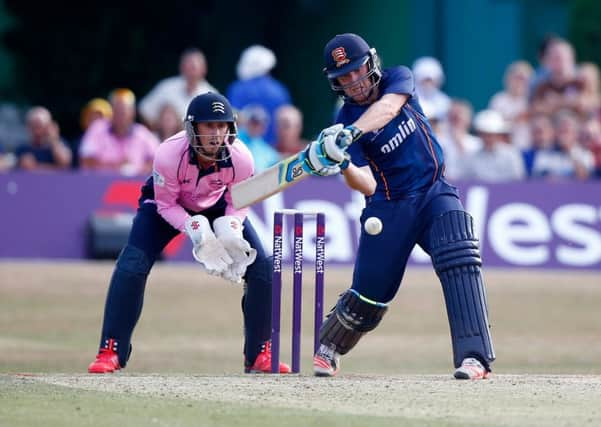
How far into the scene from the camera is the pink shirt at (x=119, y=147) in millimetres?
15180

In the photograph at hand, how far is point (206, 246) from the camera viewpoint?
311 inches

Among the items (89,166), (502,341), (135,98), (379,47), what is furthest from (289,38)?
(502,341)

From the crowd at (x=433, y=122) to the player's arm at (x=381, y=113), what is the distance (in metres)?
7.25

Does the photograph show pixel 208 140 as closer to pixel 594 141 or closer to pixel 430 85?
pixel 430 85

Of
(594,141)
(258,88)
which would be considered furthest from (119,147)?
(594,141)

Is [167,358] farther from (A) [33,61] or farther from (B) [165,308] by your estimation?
(A) [33,61]

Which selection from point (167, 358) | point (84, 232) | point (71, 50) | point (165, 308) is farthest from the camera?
point (71, 50)

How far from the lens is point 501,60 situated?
18.1 m

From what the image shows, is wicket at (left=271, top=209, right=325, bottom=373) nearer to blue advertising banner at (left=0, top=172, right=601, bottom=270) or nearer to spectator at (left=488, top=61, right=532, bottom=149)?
blue advertising banner at (left=0, top=172, right=601, bottom=270)

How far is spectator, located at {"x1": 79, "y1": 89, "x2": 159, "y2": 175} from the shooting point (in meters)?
15.2

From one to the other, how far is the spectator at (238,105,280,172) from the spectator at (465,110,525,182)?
2.20 m

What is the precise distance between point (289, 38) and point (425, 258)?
5.31 metres

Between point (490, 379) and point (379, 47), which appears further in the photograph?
point (379, 47)

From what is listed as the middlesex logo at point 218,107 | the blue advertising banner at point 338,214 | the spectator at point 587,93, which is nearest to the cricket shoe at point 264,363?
the middlesex logo at point 218,107
